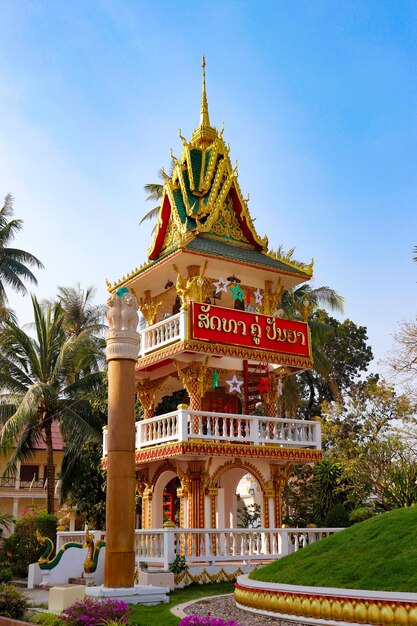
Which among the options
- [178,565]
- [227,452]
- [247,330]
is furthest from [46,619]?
[247,330]

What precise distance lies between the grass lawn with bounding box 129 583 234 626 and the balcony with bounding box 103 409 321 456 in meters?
3.99

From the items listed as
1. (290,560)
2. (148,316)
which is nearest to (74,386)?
(148,316)

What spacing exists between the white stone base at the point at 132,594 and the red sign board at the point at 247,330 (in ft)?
27.9

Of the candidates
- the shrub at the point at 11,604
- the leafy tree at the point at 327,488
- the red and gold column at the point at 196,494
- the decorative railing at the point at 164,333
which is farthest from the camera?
the leafy tree at the point at 327,488

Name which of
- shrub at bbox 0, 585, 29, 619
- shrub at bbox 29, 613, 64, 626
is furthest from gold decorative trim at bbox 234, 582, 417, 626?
shrub at bbox 0, 585, 29, 619

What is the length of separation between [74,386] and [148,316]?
850 cm

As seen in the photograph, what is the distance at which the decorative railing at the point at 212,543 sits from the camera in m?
18.6

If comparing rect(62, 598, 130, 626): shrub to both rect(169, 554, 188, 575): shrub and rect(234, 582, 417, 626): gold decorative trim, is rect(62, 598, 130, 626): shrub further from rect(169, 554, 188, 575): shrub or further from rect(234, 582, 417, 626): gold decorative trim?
rect(169, 554, 188, 575): shrub

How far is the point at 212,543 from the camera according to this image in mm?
19828

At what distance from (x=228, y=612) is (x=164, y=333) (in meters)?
11.7

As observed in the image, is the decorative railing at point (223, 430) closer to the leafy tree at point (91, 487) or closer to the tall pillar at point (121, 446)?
the tall pillar at point (121, 446)

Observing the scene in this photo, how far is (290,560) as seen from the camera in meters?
12.9

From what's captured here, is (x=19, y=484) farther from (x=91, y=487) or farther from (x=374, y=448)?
(x=374, y=448)

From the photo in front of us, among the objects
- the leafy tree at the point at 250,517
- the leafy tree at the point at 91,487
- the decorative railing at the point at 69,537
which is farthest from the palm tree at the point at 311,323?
the decorative railing at the point at 69,537
